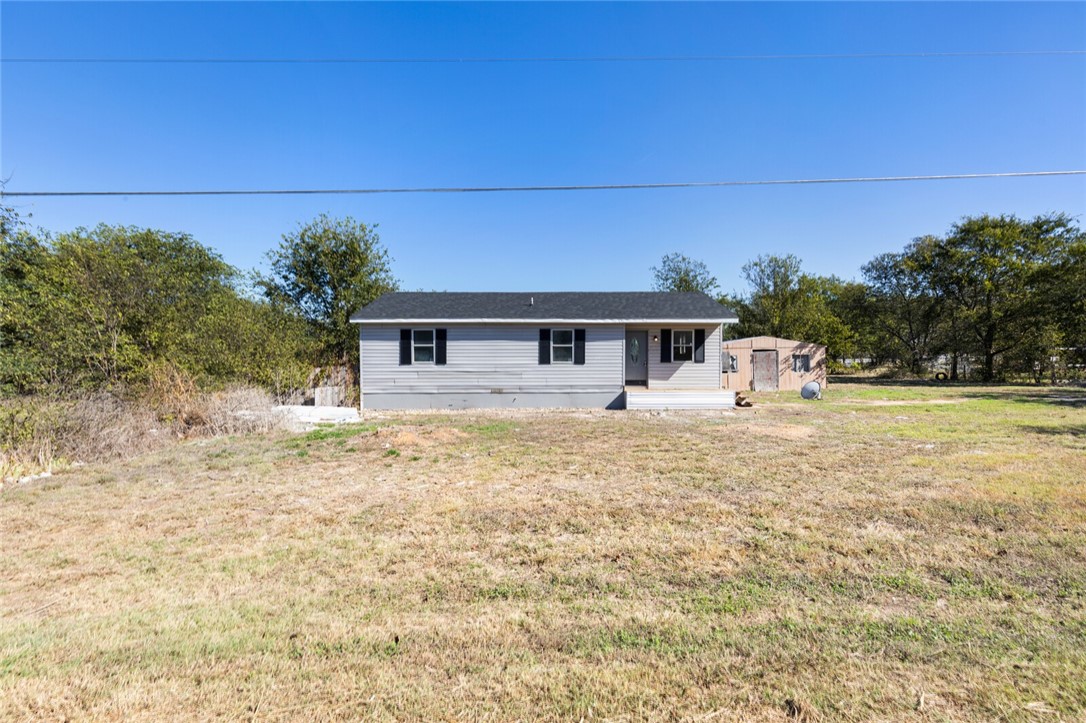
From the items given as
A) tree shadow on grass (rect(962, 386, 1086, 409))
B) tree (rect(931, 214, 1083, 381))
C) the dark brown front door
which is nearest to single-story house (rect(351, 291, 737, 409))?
the dark brown front door

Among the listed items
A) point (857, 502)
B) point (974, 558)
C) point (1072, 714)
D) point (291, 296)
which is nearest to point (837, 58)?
point (857, 502)

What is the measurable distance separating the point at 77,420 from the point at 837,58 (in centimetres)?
1562

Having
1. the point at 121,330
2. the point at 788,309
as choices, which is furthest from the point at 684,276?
the point at 121,330

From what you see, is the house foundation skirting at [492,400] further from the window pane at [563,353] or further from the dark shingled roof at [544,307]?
the dark shingled roof at [544,307]

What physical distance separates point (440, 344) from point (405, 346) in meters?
1.09

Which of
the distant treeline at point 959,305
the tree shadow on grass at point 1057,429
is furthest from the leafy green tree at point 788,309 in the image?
the tree shadow on grass at point 1057,429

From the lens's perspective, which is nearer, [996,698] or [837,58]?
[996,698]

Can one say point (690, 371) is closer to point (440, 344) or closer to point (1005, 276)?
point (440, 344)

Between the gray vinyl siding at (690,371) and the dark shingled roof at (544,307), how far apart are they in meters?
0.84

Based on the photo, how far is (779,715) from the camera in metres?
1.91

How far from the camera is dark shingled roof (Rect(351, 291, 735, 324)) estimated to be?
1389 cm

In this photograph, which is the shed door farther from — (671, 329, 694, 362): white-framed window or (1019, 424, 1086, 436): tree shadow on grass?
(1019, 424, 1086, 436): tree shadow on grass

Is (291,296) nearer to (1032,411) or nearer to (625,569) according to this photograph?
(625,569)

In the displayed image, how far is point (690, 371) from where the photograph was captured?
1492 centimetres
